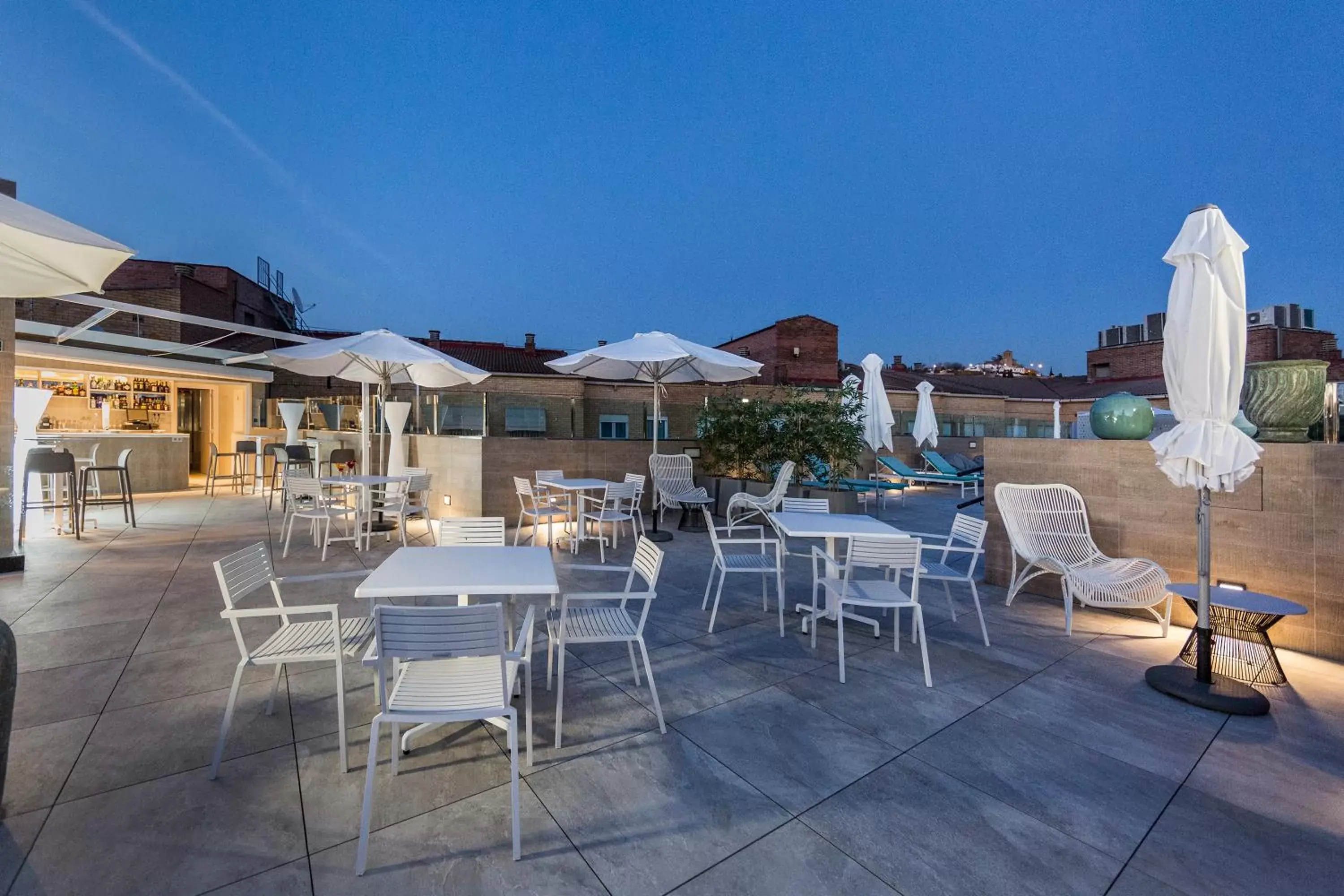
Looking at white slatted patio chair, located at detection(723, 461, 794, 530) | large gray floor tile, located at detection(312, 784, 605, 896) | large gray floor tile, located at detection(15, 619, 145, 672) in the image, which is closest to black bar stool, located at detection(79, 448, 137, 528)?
large gray floor tile, located at detection(15, 619, 145, 672)

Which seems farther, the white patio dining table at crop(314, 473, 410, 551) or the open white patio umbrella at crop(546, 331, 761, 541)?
the open white patio umbrella at crop(546, 331, 761, 541)

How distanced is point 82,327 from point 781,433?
1179cm

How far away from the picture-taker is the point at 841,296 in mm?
56000

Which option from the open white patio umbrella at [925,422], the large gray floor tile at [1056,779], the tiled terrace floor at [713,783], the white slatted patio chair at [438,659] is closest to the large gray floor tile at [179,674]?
the tiled terrace floor at [713,783]

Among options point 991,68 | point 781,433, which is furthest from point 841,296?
point 781,433

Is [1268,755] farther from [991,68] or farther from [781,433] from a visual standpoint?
[991,68]

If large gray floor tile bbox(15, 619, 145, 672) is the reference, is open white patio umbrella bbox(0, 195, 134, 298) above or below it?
above

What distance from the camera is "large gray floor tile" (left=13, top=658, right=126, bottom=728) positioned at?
246cm

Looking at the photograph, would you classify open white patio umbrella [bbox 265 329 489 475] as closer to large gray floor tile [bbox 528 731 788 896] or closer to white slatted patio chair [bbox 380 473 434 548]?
white slatted patio chair [bbox 380 473 434 548]

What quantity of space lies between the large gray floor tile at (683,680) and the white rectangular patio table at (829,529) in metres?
0.85

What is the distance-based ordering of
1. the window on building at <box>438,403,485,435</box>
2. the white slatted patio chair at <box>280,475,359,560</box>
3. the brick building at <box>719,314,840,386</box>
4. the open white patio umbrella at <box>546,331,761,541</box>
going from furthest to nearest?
the brick building at <box>719,314,840,386</box>
the window on building at <box>438,403,485,435</box>
the open white patio umbrella at <box>546,331,761,541</box>
the white slatted patio chair at <box>280,475,359,560</box>

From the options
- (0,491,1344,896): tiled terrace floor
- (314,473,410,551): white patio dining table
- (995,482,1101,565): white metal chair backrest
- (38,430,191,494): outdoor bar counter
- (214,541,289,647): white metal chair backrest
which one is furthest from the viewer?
(38,430,191,494): outdoor bar counter

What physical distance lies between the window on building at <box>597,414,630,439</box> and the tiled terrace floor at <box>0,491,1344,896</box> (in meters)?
6.75

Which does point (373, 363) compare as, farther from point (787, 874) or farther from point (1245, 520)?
point (1245, 520)
